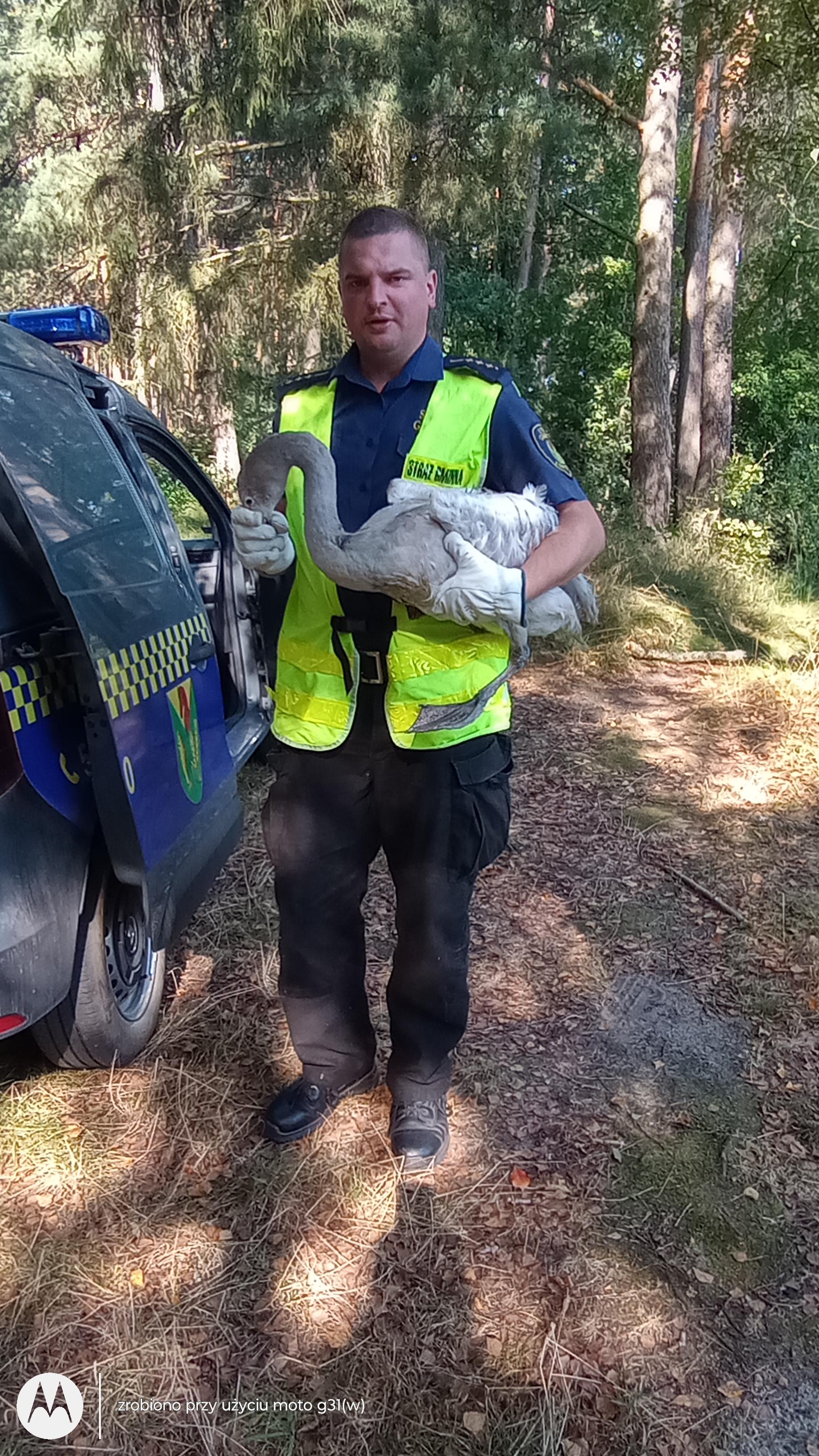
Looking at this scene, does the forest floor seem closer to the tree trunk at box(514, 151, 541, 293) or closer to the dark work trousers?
the dark work trousers

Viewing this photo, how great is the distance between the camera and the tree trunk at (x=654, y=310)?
10.6 m

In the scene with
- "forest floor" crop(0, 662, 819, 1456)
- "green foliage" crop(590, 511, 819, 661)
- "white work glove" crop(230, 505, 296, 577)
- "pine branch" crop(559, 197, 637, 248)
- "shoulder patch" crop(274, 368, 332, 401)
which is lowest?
"green foliage" crop(590, 511, 819, 661)

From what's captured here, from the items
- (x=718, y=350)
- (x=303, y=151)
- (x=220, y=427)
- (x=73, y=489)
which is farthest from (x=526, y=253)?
(x=73, y=489)

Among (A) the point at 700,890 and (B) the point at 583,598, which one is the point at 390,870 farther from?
(A) the point at 700,890

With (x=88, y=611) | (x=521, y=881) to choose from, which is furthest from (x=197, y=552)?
(x=88, y=611)

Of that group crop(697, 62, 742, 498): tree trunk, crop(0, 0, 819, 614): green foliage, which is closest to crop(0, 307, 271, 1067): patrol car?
crop(0, 0, 819, 614): green foliage

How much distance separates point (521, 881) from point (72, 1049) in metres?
2.19

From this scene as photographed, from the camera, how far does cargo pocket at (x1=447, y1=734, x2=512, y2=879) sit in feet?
7.67

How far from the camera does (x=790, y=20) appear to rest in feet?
18.8

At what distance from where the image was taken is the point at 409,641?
2.25 m

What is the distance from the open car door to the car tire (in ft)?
0.50

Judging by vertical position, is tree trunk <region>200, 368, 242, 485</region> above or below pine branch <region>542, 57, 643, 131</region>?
below

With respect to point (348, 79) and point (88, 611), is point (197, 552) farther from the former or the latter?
point (348, 79)

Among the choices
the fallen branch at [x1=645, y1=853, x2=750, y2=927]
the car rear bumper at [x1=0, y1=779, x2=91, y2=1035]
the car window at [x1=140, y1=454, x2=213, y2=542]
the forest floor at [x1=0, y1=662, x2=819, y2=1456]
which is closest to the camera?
the forest floor at [x1=0, y1=662, x2=819, y2=1456]
